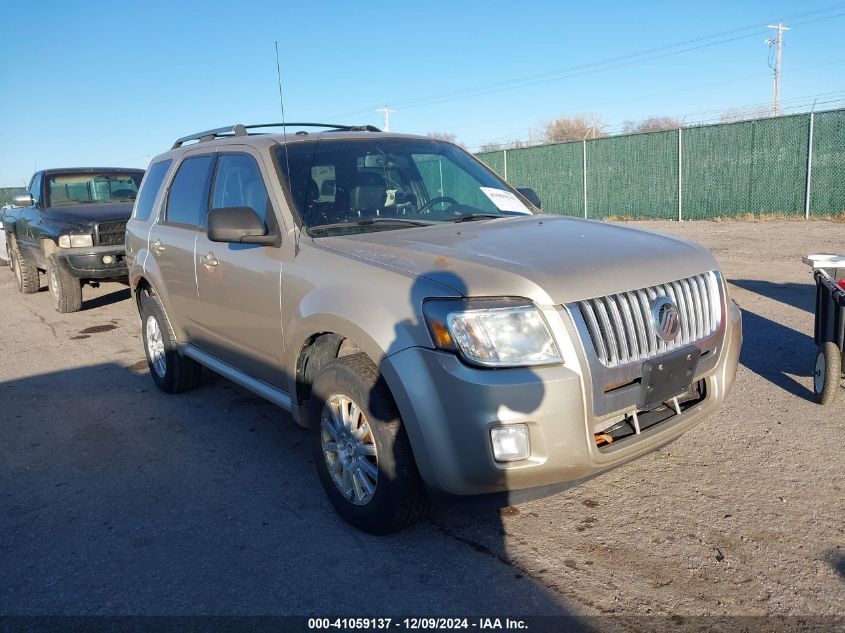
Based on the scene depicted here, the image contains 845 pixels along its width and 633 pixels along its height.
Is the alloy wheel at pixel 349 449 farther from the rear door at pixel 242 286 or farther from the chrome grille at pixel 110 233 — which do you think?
the chrome grille at pixel 110 233

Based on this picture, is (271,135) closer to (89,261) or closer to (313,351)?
(313,351)

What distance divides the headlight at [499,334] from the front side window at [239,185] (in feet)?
5.62

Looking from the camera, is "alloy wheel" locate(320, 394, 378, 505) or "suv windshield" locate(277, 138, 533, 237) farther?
"suv windshield" locate(277, 138, 533, 237)

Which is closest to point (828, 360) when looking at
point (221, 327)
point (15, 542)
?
point (221, 327)

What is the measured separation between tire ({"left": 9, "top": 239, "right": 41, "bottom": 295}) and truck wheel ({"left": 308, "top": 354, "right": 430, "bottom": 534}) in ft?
32.1

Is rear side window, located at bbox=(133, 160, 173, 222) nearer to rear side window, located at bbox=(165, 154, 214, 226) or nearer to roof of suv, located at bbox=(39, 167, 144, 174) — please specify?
rear side window, located at bbox=(165, 154, 214, 226)

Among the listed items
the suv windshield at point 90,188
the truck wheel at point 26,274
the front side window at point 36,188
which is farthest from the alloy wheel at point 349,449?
the truck wheel at point 26,274

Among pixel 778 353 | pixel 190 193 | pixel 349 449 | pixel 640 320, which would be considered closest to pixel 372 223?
pixel 349 449

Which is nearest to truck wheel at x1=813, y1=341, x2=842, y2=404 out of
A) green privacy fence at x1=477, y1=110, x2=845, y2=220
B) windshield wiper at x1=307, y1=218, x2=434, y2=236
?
windshield wiper at x1=307, y1=218, x2=434, y2=236

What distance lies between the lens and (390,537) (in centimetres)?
338

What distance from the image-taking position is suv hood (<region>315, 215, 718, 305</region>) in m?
2.92

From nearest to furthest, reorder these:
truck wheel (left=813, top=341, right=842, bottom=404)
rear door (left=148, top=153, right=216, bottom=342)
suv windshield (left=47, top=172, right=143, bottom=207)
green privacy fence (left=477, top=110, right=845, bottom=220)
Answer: truck wheel (left=813, top=341, right=842, bottom=404), rear door (left=148, top=153, right=216, bottom=342), suv windshield (left=47, top=172, right=143, bottom=207), green privacy fence (left=477, top=110, right=845, bottom=220)

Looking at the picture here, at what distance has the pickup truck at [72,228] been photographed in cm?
934

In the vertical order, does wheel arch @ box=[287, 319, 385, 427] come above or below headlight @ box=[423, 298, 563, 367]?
below
